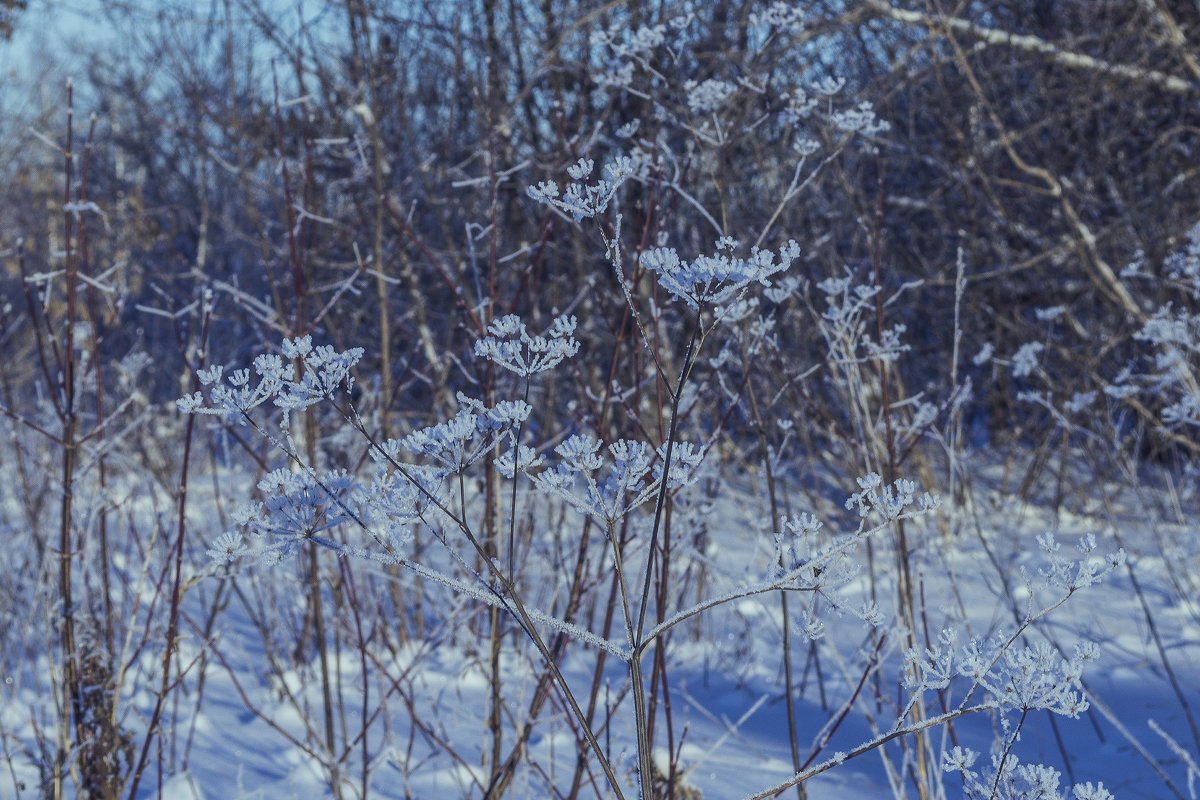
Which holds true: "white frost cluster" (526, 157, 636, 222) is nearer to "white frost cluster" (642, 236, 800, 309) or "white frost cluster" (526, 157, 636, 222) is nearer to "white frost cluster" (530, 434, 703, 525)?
"white frost cluster" (642, 236, 800, 309)

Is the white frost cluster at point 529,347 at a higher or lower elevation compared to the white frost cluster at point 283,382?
higher

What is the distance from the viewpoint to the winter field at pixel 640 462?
756 millimetres

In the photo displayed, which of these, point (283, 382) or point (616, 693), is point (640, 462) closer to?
point (283, 382)

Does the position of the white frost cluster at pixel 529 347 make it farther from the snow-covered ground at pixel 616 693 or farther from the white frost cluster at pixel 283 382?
the snow-covered ground at pixel 616 693

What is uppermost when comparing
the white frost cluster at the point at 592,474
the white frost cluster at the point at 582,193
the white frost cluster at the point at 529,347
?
the white frost cluster at the point at 582,193

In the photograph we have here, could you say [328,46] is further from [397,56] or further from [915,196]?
[915,196]

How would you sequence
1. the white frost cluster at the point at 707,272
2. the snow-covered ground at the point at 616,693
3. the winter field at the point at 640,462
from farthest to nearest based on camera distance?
Answer: the snow-covered ground at the point at 616,693 → the winter field at the point at 640,462 → the white frost cluster at the point at 707,272

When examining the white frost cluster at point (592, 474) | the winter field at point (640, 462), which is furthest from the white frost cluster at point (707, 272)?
the white frost cluster at point (592, 474)

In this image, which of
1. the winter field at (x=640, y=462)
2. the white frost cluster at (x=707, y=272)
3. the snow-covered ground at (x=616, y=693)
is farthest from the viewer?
the snow-covered ground at (x=616, y=693)

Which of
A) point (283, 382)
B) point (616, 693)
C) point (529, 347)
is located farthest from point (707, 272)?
point (616, 693)

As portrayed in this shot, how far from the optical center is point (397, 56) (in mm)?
4629

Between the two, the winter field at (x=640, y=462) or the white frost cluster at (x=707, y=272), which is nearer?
Answer: the white frost cluster at (x=707, y=272)

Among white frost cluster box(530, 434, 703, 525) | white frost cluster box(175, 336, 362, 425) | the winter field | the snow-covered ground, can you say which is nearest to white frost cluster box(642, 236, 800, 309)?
the winter field

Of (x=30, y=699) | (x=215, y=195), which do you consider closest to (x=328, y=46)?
(x=30, y=699)
